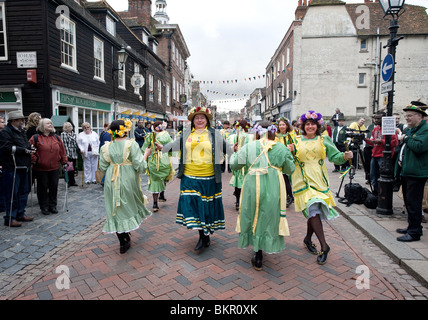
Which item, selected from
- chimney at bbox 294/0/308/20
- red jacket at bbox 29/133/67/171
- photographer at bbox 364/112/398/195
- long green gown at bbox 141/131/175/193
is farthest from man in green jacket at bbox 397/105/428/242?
chimney at bbox 294/0/308/20

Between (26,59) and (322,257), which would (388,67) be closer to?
(322,257)

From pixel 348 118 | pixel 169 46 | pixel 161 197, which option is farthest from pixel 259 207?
pixel 169 46

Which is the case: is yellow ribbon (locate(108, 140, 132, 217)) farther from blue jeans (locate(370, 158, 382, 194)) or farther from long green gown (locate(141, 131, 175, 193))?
blue jeans (locate(370, 158, 382, 194))

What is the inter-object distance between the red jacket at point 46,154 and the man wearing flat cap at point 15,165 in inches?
13.2

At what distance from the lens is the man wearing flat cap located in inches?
208

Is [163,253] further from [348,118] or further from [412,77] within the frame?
[412,77]

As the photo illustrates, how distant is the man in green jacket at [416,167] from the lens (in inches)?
168

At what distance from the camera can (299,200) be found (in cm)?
405

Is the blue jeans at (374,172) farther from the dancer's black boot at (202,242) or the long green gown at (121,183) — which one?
the long green gown at (121,183)

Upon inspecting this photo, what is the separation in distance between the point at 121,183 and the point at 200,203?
3.83 ft

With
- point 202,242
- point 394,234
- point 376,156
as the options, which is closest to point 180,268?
point 202,242
